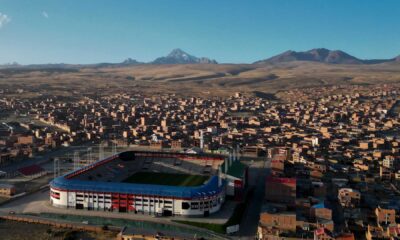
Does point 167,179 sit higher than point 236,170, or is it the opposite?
point 236,170

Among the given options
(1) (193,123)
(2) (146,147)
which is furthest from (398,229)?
(1) (193,123)

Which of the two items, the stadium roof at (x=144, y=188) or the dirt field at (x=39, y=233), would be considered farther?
the stadium roof at (x=144, y=188)

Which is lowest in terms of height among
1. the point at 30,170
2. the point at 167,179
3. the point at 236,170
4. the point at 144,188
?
the point at 167,179

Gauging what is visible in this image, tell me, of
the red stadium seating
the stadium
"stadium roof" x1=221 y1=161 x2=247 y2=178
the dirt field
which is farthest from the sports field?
the dirt field

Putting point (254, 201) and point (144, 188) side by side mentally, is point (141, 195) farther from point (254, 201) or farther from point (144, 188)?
point (254, 201)

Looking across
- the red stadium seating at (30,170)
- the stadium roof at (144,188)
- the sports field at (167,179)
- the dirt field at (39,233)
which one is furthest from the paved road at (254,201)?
the red stadium seating at (30,170)

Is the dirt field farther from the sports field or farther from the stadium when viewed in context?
the sports field

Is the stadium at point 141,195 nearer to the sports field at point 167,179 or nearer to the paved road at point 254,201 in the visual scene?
the paved road at point 254,201

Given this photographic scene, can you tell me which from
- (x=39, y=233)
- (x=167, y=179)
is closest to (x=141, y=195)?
(x=39, y=233)

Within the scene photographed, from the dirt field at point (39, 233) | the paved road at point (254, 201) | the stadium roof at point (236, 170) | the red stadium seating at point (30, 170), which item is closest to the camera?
the dirt field at point (39, 233)
